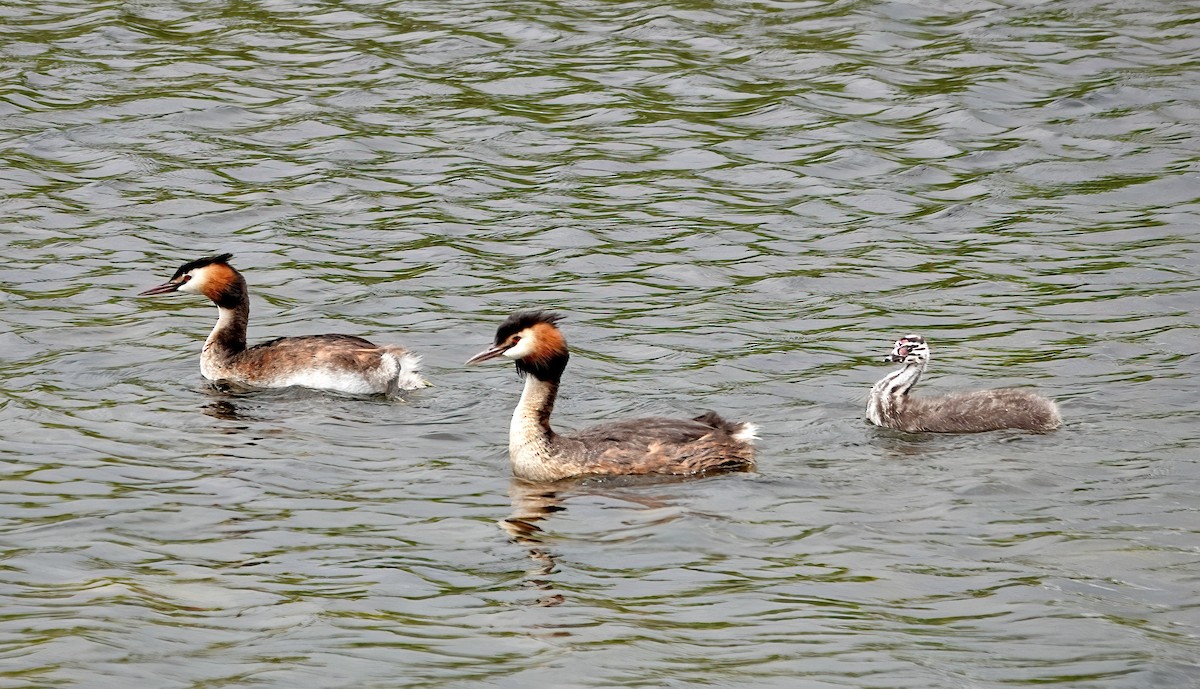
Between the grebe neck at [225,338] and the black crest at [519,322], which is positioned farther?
the grebe neck at [225,338]

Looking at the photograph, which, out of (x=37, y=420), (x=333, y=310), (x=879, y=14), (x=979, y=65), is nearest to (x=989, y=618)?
(x=37, y=420)

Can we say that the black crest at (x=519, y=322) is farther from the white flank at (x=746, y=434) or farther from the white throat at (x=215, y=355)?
the white throat at (x=215, y=355)

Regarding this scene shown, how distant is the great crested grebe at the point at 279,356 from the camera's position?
494 inches

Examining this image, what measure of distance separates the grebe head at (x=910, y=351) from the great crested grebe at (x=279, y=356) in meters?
3.34

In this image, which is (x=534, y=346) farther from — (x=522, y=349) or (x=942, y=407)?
(x=942, y=407)

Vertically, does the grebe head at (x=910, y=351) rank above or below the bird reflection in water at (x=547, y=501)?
above

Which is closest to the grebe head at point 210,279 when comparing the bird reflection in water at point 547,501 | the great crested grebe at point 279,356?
the great crested grebe at point 279,356

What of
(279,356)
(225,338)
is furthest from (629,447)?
(225,338)

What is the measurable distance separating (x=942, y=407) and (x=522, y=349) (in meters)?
2.86

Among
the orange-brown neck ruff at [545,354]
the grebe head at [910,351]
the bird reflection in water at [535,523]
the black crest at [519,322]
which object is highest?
the black crest at [519,322]

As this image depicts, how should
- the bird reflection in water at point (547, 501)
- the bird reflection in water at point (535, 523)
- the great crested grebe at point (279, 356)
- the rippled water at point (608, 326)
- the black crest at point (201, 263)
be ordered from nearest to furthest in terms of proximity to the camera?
the rippled water at point (608, 326), the bird reflection in water at point (535, 523), the bird reflection in water at point (547, 501), the great crested grebe at point (279, 356), the black crest at point (201, 263)

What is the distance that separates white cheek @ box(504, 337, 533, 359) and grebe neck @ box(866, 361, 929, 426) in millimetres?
2365

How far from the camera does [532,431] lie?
11.0 m

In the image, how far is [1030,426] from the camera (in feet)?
37.1
